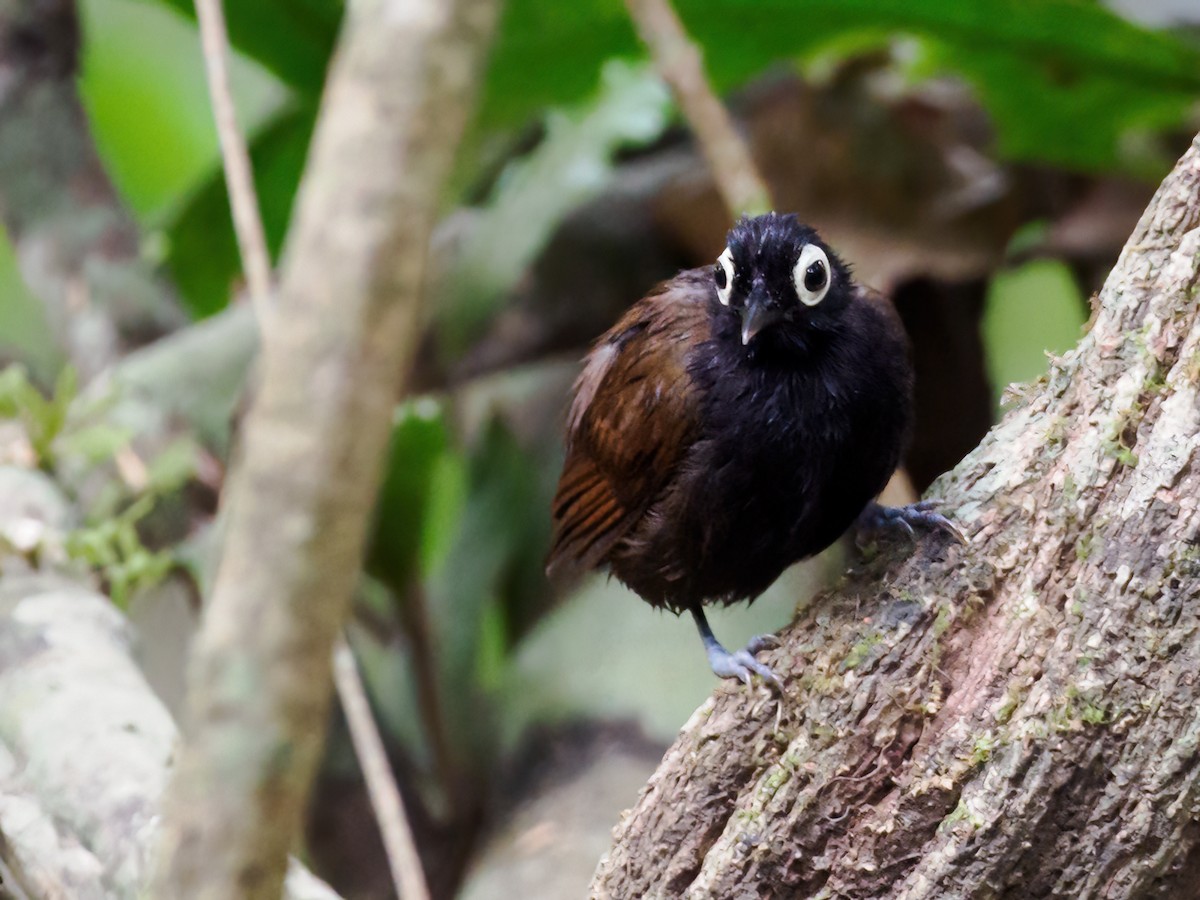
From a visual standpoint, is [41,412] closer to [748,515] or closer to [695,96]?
[695,96]

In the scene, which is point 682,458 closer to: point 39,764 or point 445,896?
point 39,764

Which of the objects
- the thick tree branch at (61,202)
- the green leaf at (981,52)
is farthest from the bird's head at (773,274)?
the thick tree branch at (61,202)

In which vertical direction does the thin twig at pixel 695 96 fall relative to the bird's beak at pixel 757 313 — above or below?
above

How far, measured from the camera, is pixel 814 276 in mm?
1868

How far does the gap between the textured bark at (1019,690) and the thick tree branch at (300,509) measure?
0.97m

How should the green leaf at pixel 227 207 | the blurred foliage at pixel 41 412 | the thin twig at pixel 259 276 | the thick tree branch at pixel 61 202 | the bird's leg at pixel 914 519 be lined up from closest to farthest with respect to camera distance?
the thin twig at pixel 259 276 < the bird's leg at pixel 914 519 < the blurred foliage at pixel 41 412 < the green leaf at pixel 227 207 < the thick tree branch at pixel 61 202

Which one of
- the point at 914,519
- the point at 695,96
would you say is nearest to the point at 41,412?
the point at 695,96

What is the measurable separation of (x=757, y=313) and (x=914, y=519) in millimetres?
395

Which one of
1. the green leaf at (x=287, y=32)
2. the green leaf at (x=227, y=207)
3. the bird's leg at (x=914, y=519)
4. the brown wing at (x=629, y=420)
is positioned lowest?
the bird's leg at (x=914, y=519)

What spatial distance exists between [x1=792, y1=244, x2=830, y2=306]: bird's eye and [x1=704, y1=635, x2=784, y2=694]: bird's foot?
543mm

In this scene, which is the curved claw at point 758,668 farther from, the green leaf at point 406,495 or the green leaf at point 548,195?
the green leaf at point 548,195

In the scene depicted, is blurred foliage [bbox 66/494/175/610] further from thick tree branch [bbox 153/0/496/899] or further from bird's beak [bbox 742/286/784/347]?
thick tree branch [bbox 153/0/496/899]

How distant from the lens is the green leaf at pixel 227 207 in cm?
423

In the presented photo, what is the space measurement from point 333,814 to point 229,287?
211 cm
